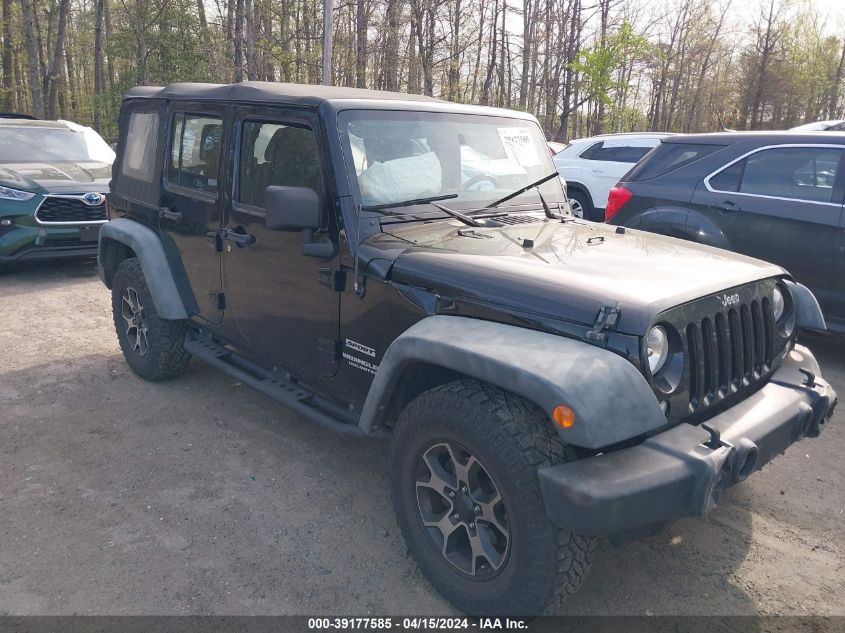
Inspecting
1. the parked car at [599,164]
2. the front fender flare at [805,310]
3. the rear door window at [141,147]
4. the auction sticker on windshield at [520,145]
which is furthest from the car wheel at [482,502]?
the parked car at [599,164]

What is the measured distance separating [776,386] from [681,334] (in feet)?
2.52

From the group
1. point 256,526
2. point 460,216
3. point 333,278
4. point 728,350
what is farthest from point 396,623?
point 460,216

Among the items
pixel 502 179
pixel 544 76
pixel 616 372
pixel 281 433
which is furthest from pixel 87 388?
pixel 544 76

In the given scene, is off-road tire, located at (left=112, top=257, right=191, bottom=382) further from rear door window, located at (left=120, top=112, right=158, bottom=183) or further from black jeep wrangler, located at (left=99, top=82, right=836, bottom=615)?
rear door window, located at (left=120, top=112, right=158, bottom=183)

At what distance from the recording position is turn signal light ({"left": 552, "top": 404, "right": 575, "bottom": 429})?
2.12 m

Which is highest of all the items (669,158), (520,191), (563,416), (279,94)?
(279,94)

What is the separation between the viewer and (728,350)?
104 inches

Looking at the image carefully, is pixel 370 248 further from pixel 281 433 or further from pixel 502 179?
pixel 281 433

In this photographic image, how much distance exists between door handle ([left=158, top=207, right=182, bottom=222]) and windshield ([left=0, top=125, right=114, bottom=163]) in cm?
541

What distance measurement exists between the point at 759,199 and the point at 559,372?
4.27 meters

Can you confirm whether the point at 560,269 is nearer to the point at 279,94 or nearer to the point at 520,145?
the point at 520,145

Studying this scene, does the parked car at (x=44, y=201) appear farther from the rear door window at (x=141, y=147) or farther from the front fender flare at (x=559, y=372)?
the front fender flare at (x=559, y=372)

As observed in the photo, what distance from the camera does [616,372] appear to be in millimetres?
2211

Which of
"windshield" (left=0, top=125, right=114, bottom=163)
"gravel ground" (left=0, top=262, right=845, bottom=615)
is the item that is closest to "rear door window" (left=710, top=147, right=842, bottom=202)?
"gravel ground" (left=0, top=262, right=845, bottom=615)
